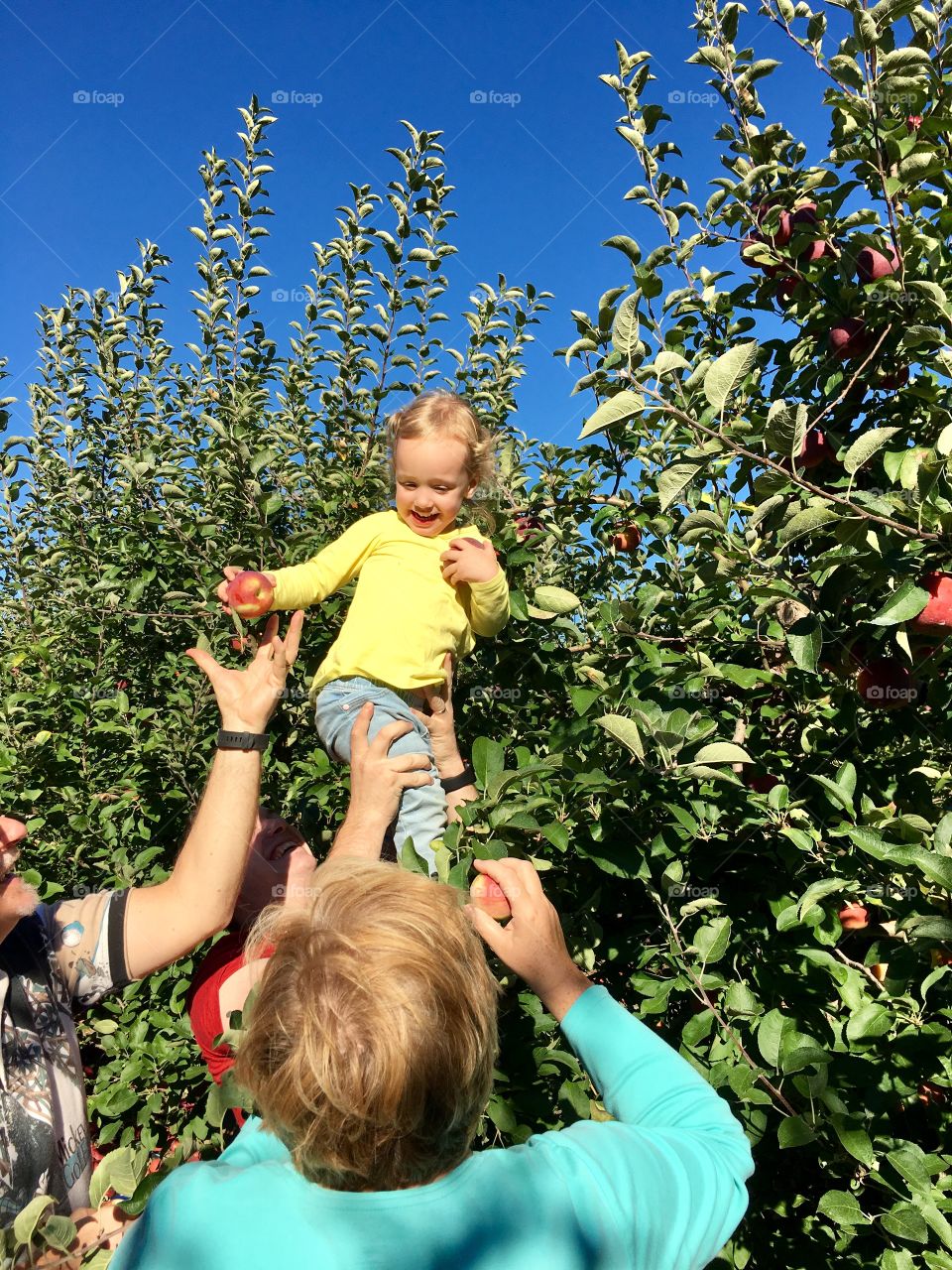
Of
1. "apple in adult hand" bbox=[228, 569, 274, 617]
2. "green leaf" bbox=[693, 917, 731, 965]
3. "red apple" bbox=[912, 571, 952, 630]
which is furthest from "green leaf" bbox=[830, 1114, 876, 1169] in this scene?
"apple in adult hand" bbox=[228, 569, 274, 617]

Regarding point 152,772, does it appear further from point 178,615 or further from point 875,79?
point 875,79

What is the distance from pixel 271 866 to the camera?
1.96 meters

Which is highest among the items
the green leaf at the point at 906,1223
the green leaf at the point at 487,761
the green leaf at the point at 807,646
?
the green leaf at the point at 807,646

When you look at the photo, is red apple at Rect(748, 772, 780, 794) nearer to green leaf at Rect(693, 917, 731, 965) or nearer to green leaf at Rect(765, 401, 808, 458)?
green leaf at Rect(693, 917, 731, 965)

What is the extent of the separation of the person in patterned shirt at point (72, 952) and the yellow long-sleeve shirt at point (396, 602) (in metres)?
0.60

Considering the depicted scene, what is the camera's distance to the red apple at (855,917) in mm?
1639

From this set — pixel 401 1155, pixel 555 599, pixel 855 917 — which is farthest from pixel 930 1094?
pixel 401 1155

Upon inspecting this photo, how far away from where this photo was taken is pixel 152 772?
2.73 m

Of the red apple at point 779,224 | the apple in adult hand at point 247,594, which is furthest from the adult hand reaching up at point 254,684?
the red apple at point 779,224

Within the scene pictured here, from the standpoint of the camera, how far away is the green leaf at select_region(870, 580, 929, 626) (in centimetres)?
134

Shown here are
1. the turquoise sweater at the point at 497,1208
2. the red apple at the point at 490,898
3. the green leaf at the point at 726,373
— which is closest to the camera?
the turquoise sweater at the point at 497,1208

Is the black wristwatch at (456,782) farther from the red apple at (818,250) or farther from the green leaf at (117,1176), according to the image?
the red apple at (818,250)

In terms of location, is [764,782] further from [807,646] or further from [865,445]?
[865,445]

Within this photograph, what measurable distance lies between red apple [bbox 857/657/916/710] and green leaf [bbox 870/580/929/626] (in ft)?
1.20
